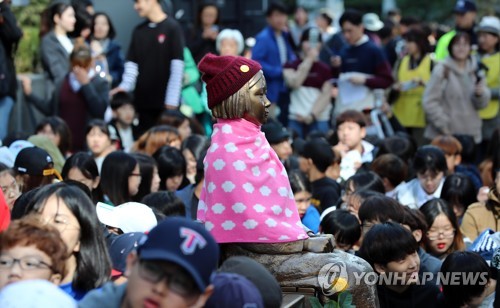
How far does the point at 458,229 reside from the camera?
846 centimetres

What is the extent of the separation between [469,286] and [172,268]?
354 cm

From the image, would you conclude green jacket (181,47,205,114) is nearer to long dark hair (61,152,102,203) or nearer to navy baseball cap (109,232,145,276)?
long dark hair (61,152,102,203)

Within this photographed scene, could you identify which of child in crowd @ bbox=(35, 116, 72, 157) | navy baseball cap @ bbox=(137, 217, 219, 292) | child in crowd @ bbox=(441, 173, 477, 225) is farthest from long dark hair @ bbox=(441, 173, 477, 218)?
navy baseball cap @ bbox=(137, 217, 219, 292)

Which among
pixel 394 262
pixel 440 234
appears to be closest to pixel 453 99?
pixel 440 234

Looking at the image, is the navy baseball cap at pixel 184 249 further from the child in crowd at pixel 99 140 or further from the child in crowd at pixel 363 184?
the child in crowd at pixel 99 140

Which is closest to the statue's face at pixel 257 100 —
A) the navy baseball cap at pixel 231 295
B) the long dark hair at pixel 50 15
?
the navy baseball cap at pixel 231 295

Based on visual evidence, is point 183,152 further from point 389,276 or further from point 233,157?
point 233,157

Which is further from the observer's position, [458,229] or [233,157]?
[458,229]

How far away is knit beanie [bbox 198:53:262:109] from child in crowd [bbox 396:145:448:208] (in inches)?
163

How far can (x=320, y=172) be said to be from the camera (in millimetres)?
10234

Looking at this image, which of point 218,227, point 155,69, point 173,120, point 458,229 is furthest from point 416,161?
point 218,227

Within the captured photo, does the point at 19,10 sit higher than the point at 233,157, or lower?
lower

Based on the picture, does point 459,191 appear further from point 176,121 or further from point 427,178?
point 176,121

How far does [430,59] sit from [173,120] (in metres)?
4.49
